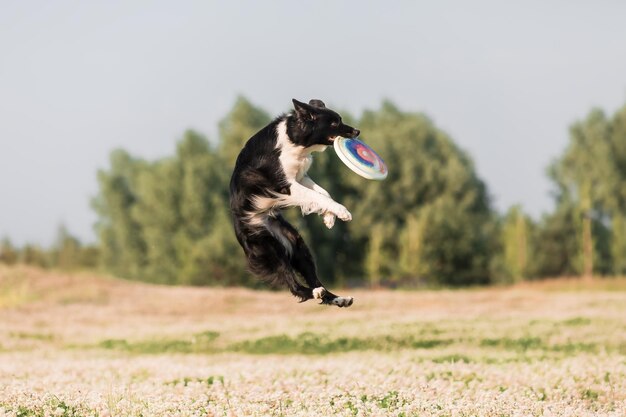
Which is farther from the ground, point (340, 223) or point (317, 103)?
point (340, 223)

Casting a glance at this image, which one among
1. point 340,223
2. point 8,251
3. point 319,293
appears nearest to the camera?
point 319,293

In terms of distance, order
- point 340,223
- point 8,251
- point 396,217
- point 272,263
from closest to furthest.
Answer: point 272,263 < point 340,223 < point 396,217 < point 8,251

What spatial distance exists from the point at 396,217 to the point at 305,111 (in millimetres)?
53876

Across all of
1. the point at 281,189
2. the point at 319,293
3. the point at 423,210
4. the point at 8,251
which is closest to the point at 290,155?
the point at 281,189

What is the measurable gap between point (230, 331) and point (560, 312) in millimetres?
12538

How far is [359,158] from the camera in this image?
23.0ft

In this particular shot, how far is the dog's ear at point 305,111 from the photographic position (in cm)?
701

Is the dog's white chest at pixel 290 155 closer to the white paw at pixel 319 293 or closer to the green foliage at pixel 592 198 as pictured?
the white paw at pixel 319 293

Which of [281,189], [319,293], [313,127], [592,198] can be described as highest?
[592,198]

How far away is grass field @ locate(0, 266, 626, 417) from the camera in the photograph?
9.69 m

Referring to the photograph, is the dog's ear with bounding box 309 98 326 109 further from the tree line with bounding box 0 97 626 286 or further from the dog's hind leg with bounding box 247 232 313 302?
the tree line with bounding box 0 97 626 286

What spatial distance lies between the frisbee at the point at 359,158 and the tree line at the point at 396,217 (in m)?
41.9

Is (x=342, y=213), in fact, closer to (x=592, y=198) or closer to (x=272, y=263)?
(x=272, y=263)

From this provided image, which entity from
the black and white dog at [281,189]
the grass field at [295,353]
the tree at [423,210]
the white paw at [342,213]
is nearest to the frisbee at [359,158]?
the black and white dog at [281,189]
